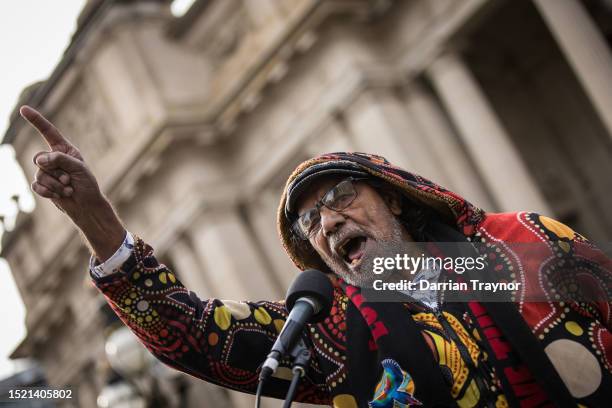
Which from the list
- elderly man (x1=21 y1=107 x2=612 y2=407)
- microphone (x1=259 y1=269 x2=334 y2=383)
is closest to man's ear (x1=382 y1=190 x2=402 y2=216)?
elderly man (x1=21 y1=107 x2=612 y2=407)

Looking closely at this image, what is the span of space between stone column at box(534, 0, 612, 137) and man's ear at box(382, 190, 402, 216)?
10.2 meters

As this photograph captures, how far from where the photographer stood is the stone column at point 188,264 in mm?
17438

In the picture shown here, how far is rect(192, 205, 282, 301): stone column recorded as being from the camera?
55.0ft

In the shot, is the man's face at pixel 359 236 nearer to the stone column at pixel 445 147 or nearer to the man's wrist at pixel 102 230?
the man's wrist at pixel 102 230

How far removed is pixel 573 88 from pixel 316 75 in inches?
241

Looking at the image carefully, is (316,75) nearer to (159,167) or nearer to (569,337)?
(159,167)

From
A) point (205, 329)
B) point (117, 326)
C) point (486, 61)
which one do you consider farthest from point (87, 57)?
point (205, 329)

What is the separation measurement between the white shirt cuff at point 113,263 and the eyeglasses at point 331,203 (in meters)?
0.72

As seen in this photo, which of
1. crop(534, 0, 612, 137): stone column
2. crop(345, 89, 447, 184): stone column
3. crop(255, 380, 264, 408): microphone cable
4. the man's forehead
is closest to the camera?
crop(255, 380, 264, 408): microphone cable

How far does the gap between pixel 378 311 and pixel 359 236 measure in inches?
13.7

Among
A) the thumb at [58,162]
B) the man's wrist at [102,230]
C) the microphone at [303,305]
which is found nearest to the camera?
the microphone at [303,305]

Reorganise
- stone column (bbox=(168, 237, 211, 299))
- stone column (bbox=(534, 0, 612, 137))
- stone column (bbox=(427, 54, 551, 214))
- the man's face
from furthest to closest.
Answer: stone column (bbox=(168, 237, 211, 299)) < stone column (bbox=(427, 54, 551, 214)) < stone column (bbox=(534, 0, 612, 137)) < the man's face

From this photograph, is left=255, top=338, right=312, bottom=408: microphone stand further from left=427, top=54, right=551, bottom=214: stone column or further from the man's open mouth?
left=427, top=54, right=551, bottom=214: stone column

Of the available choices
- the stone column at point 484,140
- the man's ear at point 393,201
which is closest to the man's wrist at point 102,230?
the man's ear at point 393,201
